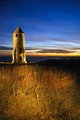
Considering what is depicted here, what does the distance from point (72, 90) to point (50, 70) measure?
1.41 meters

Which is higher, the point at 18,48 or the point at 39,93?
the point at 18,48

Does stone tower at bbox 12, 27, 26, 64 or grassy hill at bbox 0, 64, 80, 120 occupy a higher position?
stone tower at bbox 12, 27, 26, 64

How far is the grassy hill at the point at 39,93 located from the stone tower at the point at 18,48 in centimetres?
5479

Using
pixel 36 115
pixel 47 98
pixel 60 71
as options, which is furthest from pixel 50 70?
pixel 36 115

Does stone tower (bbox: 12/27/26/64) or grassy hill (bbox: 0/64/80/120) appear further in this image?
stone tower (bbox: 12/27/26/64)

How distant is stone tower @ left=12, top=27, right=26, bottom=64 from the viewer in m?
69.9

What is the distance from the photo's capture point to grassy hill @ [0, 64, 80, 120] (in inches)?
514

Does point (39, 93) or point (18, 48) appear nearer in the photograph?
point (39, 93)

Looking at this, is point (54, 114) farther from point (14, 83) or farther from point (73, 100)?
point (14, 83)

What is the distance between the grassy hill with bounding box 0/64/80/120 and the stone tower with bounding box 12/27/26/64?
54.8m

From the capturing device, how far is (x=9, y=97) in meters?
13.9

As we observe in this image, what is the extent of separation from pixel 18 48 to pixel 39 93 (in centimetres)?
5670

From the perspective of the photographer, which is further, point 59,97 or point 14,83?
point 14,83

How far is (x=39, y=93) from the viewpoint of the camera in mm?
13758
